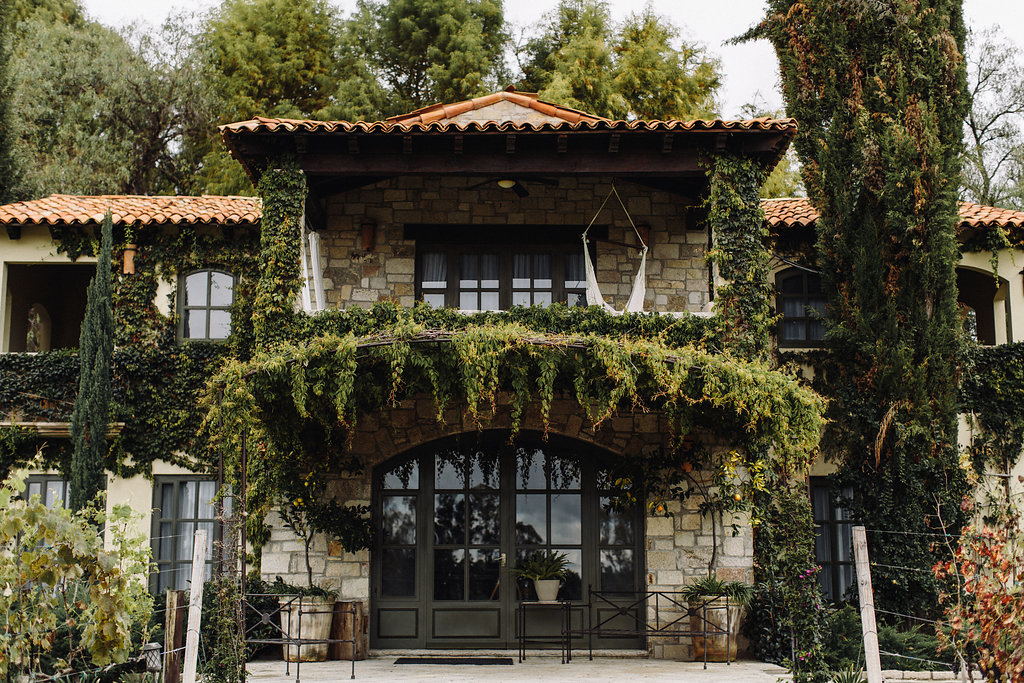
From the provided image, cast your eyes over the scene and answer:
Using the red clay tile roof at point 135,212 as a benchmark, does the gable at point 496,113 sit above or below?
above

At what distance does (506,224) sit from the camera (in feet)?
39.6

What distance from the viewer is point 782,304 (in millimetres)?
12812

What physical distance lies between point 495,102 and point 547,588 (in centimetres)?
647

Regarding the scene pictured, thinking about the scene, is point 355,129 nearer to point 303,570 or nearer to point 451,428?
point 451,428

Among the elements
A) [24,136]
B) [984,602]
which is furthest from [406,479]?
[24,136]

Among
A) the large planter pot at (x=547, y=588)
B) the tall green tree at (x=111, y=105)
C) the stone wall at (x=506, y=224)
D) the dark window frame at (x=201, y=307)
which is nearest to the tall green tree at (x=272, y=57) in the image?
the tall green tree at (x=111, y=105)

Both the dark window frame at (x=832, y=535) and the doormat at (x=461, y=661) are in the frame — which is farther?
the dark window frame at (x=832, y=535)

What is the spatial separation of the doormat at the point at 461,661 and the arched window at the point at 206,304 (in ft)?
17.0

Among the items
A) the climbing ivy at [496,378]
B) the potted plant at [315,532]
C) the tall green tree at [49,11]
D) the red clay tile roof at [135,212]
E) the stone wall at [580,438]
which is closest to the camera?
the climbing ivy at [496,378]

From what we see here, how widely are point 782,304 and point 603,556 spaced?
168 inches

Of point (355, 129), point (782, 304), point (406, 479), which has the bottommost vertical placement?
point (406, 479)

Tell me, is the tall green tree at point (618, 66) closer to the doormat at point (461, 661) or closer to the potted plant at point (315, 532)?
the potted plant at point (315, 532)

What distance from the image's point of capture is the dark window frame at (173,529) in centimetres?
1237

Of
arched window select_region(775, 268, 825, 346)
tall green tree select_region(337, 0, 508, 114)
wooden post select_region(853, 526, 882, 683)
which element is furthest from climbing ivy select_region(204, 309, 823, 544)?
tall green tree select_region(337, 0, 508, 114)
